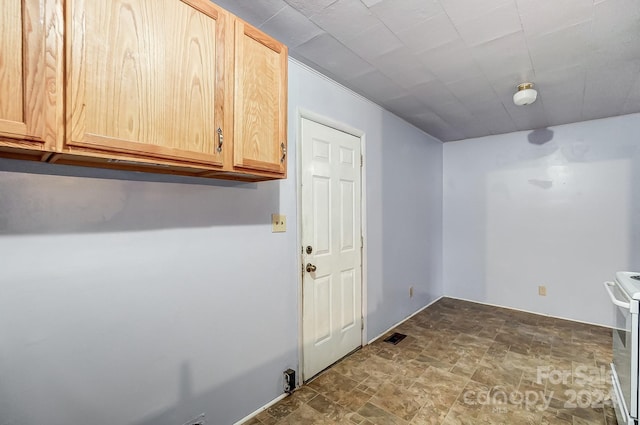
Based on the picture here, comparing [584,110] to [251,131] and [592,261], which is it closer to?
[592,261]

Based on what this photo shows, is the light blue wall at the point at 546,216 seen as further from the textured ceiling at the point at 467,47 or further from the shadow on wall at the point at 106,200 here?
the shadow on wall at the point at 106,200

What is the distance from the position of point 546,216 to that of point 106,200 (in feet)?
15.1

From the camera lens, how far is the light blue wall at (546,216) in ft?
10.9

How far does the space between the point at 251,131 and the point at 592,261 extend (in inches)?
167

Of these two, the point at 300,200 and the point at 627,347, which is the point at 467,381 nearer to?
the point at 627,347

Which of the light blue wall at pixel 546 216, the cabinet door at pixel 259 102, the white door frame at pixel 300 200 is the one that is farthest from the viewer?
the light blue wall at pixel 546 216

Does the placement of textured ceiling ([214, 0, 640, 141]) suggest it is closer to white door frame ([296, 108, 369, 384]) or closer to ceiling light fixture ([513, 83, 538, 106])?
ceiling light fixture ([513, 83, 538, 106])

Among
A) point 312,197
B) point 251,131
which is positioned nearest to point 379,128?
point 312,197

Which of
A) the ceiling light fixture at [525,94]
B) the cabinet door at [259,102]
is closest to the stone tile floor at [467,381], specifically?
the cabinet door at [259,102]

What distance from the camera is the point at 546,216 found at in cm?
376

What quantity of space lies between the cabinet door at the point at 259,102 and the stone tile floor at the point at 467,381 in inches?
65.6

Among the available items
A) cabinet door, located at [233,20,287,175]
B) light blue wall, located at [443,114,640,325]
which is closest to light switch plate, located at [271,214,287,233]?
cabinet door, located at [233,20,287,175]

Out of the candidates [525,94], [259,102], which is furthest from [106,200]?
[525,94]

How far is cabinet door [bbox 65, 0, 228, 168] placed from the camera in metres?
0.96
